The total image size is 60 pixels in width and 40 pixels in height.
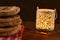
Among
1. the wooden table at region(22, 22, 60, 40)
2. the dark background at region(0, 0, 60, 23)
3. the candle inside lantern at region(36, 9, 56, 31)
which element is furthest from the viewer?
the dark background at region(0, 0, 60, 23)

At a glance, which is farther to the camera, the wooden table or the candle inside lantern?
the candle inside lantern

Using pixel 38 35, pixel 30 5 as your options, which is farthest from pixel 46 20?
pixel 30 5

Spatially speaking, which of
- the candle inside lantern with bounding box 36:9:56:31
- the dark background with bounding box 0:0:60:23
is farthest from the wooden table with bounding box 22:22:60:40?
the dark background with bounding box 0:0:60:23

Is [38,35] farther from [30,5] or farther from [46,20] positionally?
[30,5]

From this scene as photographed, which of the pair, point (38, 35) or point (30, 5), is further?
point (30, 5)

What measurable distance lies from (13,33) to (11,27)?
0.03 m

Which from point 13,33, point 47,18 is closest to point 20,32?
point 13,33

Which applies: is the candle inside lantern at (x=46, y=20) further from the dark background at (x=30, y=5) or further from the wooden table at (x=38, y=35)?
the dark background at (x=30, y=5)

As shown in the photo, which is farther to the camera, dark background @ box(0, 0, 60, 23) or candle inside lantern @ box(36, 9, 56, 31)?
dark background @ box(0, 0, 60, 23)

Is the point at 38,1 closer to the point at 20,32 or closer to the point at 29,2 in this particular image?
the point at 29,2

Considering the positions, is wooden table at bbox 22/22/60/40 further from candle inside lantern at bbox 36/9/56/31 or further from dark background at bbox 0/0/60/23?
dark background at bbox 0/0/60/23

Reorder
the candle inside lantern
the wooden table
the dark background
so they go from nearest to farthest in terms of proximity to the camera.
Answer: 1. the wooden table
2. the candle inside lantern
3. the dark background

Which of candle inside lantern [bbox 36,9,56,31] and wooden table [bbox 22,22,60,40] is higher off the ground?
candle inside lantern [bbox 36,9,56,31]

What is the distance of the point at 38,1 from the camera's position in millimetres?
1271
